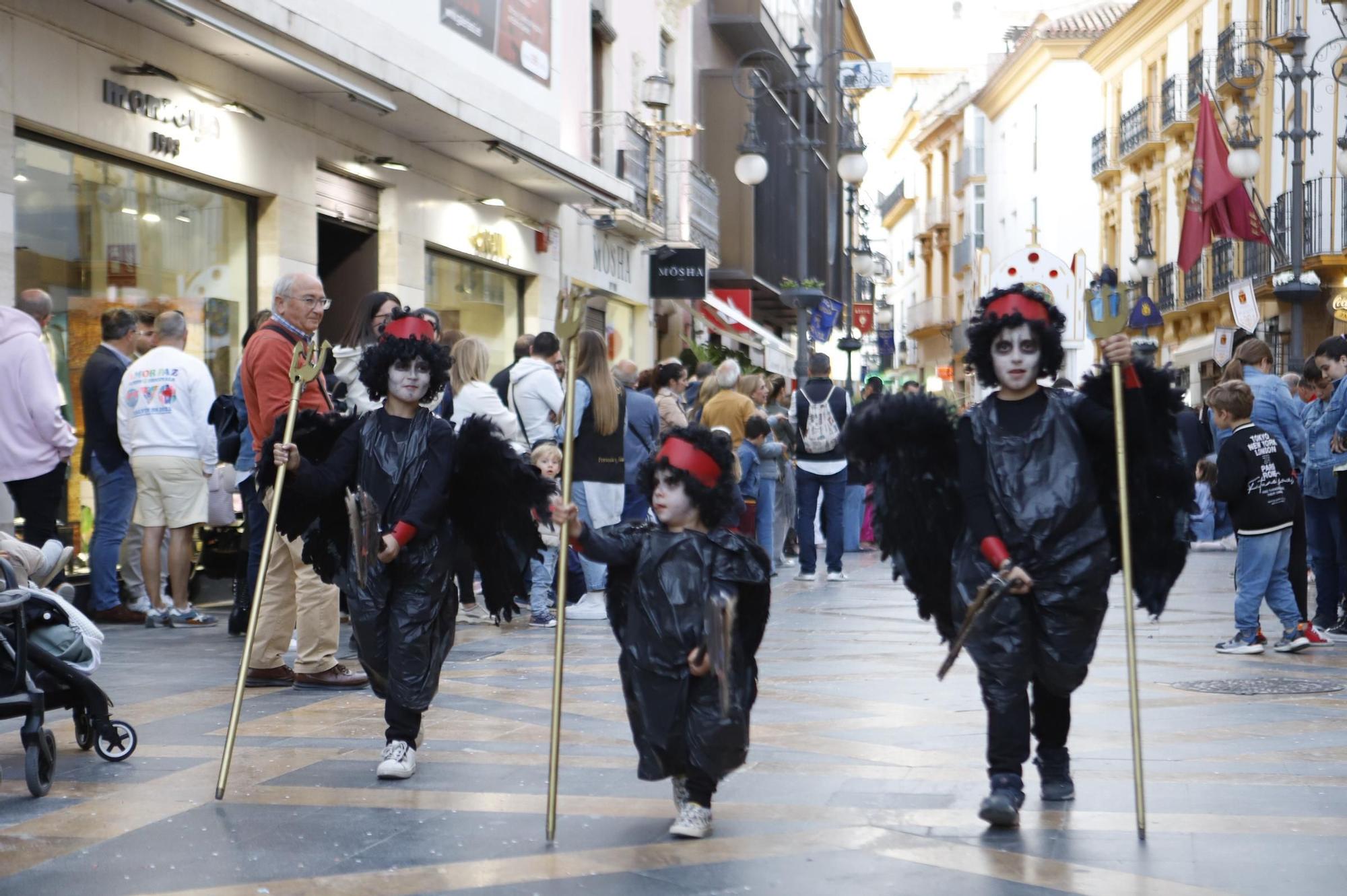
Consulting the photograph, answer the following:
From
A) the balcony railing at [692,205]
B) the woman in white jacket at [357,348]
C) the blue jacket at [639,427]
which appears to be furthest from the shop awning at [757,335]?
the woman in white jacket at [357,348]

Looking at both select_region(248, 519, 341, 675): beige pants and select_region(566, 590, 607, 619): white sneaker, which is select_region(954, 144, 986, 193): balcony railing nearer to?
select_region(566, 590, 607, 619): white sneaker

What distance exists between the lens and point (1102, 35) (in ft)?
176

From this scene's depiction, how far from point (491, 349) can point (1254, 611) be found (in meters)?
12.5

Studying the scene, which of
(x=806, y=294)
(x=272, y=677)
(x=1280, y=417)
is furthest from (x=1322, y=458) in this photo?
(x=806, y=294)

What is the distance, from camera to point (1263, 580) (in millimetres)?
10430

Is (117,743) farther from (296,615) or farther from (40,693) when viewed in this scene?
(296,615)

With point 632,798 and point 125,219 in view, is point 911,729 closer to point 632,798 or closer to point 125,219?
point 632,798

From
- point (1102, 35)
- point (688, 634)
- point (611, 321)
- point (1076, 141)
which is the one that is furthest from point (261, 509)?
point (1076, 141)

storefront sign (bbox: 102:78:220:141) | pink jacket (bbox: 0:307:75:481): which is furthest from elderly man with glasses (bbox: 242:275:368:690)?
storefront sign (bbox: 102:78:220:141)

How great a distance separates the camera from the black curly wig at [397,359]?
6.54 metres

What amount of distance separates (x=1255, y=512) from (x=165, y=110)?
26.5ft

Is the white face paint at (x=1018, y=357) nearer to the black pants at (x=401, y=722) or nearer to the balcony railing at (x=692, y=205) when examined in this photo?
the black pants at (x=401, y=722)

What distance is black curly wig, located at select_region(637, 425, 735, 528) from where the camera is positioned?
224 inches

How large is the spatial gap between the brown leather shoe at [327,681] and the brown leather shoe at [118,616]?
11.8ft
